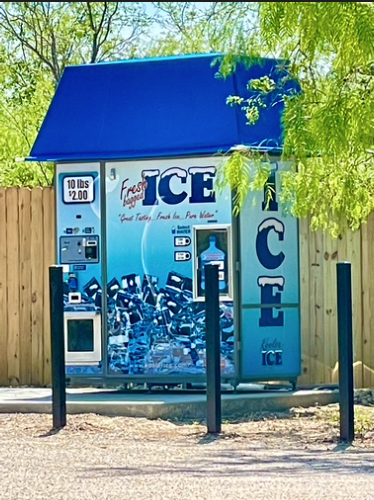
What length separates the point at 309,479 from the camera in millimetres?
7660

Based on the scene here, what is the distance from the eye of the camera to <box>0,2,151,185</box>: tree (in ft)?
62.6

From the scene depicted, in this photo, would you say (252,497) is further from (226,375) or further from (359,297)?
(359,297)

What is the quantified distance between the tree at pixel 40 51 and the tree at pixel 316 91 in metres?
8.50

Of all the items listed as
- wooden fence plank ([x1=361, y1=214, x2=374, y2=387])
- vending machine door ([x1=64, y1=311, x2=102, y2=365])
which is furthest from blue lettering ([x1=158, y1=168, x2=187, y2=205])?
wooden fence plank ([x1=361, y1=214, x2=374, y2=387])

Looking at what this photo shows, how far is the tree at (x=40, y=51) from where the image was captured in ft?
62.6

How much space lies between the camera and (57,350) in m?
10.2

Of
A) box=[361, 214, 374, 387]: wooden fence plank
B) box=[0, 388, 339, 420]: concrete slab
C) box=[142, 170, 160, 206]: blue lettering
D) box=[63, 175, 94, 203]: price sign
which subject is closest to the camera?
box=[0, 388, 339, 420]: concrete slab

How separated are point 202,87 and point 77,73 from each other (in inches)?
59.8

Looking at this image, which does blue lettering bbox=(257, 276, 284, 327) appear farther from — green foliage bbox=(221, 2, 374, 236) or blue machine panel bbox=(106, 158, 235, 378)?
green foliage bbox=(221, 2, 374, 236)

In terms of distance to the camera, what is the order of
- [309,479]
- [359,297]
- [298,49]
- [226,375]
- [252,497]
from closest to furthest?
1. [252,497]
2. [309,479]
3. [298,49]
4. [226,375]
5. [359,297]

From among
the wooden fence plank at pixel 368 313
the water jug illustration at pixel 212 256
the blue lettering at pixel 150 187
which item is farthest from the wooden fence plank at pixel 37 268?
the wooden fence plank at pixel 368 313

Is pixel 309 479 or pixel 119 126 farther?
pixel 119 126

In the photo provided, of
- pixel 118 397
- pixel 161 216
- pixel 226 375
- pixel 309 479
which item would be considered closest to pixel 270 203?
pixel 161 216

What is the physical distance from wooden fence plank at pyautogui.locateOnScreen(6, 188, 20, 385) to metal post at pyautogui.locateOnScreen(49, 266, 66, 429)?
2.61m
